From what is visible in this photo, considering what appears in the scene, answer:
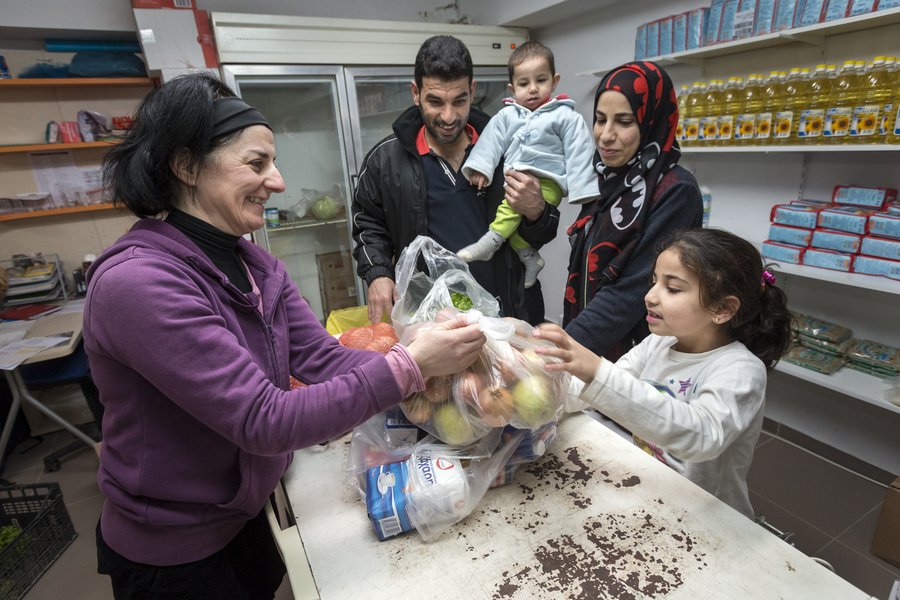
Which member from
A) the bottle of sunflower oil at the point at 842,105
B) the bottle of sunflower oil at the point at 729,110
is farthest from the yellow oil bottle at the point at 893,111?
the bottle of sunflower oil at the point at 729,110

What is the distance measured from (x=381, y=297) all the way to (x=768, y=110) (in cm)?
213

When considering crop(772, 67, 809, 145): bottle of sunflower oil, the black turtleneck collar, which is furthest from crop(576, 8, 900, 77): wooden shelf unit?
the black turtleneck collar

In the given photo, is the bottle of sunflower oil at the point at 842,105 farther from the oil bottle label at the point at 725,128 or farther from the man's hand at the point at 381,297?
the man's hand at the point at 381,297

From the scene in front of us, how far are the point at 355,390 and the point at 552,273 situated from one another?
3741 mm

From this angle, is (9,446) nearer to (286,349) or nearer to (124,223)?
(124,223)

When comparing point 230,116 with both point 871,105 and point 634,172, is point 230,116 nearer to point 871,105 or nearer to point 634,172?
Answer: point 634,172

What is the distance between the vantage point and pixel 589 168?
1.68m

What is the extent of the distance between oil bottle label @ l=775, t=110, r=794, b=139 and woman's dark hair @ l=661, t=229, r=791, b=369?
1457 millimetres

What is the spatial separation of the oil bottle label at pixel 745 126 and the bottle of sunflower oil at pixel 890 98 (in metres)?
0.49

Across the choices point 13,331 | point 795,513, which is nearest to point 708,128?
point 795,513

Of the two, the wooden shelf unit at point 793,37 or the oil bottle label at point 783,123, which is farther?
the oil bottle label at point 783,123

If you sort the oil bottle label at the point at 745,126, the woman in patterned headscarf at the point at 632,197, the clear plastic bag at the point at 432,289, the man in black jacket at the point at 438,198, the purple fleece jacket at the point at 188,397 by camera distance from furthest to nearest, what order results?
the oil bottle label at the point at 745,126 < the man in black jacket at the point at 438,198 < the woman in patterned headscarf at the point at 632,197 < the clear plastic bag at the point at 432,289 < the purple fleece jacket at the point at 188,397

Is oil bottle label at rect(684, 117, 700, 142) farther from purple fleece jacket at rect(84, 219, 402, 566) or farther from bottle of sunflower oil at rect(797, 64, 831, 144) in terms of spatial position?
purple fleece jacket at rect(84, 219, 402, 566)

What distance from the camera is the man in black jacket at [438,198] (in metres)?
1.79
